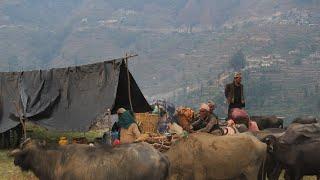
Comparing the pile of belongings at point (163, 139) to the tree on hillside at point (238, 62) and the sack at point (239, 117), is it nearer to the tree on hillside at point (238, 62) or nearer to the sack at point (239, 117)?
the sack at point (239, 117)

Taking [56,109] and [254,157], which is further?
[56,109]

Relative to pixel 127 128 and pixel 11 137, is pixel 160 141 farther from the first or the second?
pixel 11 137

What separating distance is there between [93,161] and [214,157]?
7.91 ft

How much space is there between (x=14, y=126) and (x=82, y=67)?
3.13 m

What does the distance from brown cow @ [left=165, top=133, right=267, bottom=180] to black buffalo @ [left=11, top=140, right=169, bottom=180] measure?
47.1 inches

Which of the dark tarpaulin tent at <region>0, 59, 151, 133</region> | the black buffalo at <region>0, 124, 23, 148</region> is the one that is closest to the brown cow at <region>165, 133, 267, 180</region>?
the dark tarpaulin tent at <region>0, 59, 151, 133</region>

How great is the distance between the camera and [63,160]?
898 cm

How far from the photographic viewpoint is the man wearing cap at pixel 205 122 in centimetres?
1128

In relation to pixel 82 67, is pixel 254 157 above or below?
below

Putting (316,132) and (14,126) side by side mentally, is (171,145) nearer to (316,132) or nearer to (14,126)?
(316,132)

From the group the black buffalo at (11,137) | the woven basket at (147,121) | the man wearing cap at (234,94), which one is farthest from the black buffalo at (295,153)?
the black buffalo at (11,137)

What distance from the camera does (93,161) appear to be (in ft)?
29.0

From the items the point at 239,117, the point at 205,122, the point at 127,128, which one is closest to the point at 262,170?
the point at 205,122

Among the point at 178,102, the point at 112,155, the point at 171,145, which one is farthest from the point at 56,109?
the point at 178,102
